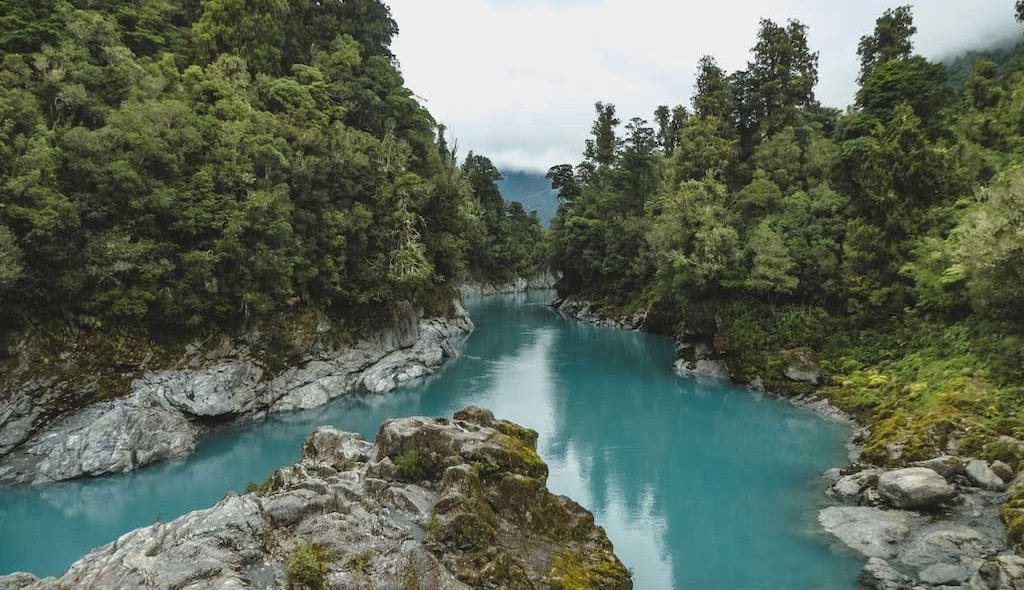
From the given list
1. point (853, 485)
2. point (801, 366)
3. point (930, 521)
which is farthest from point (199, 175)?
point (801, 366)

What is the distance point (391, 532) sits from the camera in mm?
11156

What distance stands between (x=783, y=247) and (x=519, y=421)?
19.2m

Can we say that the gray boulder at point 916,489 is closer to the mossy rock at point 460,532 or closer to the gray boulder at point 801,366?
the mossy rock at point 460,532

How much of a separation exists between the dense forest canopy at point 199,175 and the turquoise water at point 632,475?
21.4 feet

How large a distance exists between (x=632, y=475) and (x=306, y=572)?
14788mm

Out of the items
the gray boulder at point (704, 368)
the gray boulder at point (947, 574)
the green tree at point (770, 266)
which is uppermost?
the green tree at point (770, 266)

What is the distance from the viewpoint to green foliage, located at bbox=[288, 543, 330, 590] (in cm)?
945

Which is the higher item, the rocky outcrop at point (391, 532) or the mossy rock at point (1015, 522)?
the mossy rock at point (1015, 522)

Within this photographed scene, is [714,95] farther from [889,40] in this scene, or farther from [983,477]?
[983,477]

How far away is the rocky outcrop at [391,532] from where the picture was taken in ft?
31.6

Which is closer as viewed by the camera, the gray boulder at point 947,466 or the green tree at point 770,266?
the gray boulder at point 947,466

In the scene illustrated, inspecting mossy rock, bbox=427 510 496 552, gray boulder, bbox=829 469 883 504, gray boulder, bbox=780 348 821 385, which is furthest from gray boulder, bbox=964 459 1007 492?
mossy rock, bbox=427 510 496 552

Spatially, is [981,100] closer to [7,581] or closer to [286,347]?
[286,347]

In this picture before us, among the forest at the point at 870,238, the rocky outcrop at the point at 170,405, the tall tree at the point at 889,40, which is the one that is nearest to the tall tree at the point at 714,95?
the forest at the point at 870,238
